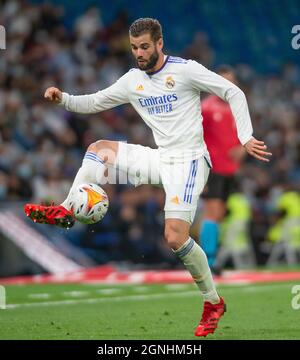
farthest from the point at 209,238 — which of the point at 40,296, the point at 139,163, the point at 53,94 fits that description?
the point at 53,94

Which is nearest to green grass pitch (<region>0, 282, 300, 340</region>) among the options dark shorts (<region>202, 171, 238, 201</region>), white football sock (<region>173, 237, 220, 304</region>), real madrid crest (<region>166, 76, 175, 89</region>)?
white football sock (<region>173, 237, 220, 304</region>)

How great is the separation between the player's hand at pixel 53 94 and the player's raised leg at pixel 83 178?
1.49ft

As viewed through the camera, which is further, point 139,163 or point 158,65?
point 139,163

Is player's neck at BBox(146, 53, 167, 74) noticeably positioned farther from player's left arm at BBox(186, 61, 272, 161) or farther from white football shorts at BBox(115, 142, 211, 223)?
white football shorts at BBox(115, 142, 211, 223)

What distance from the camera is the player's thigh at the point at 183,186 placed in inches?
303

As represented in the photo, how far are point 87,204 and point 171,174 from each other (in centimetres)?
68

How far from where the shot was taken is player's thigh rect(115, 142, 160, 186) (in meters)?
8.00

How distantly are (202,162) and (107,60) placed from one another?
10356mm

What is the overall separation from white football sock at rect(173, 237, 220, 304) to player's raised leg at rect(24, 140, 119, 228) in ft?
2.79

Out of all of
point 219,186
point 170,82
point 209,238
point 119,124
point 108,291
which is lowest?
point 108,291

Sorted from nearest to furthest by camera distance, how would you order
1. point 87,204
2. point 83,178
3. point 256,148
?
point 256,148, point 87,204, point 83,178

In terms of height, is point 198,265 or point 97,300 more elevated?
point 198,265

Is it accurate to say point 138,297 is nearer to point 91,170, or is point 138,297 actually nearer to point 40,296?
point 40,296

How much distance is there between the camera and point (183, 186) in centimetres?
775
